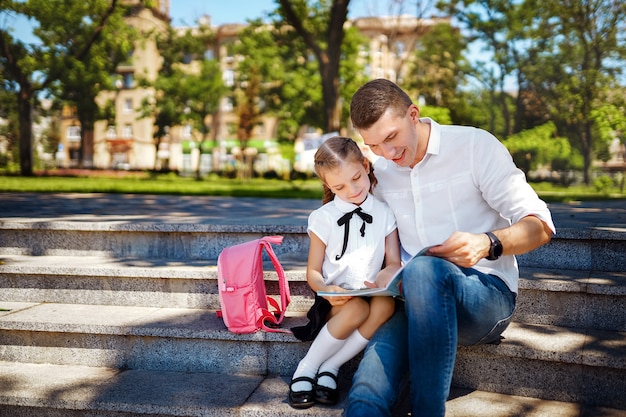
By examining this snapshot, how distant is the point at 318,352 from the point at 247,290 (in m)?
0.57

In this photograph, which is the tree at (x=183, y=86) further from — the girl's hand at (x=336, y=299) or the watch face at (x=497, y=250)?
the watch face at (x=497, y=250)

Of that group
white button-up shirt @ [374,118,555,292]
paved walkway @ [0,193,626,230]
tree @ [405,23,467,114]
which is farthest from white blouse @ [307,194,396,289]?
tree @ [405,23,467,114]

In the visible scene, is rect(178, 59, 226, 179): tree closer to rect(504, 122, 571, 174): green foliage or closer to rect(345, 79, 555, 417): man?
rect(504, 122, 571, 174): green foliage

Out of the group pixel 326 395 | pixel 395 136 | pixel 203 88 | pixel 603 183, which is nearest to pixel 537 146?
pixel 603 183

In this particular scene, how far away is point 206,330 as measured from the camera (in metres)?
2.93

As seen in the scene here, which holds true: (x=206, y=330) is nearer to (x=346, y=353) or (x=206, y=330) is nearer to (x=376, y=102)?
(x=346, y=353)

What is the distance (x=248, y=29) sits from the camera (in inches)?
1463

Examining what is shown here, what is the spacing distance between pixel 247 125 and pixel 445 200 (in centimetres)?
3460

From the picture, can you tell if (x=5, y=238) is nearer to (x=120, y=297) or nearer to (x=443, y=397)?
(x=120, y=297)

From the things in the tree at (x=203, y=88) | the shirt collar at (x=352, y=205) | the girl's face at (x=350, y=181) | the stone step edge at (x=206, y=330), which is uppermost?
the tree at (x=203, y=88)

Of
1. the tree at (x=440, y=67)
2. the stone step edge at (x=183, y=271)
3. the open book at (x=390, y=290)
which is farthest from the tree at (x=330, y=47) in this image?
the open book at (x=390, y=290)

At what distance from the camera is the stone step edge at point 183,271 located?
112 inches

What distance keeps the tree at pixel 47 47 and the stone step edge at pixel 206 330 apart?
18545 mm

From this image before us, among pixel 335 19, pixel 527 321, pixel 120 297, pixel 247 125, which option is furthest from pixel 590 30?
pixel 247 125
